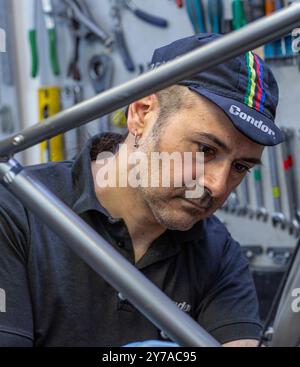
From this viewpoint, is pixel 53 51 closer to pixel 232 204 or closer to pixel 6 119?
pixel 6 119

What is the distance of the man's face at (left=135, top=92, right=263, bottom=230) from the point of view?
64cm

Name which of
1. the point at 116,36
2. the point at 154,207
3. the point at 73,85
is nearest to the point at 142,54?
the point at 116,36

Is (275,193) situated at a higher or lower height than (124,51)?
lower

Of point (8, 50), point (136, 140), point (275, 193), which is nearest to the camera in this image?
point (136, 140)

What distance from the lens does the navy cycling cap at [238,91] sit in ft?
2.04

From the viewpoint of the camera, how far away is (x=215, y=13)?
1.41 m

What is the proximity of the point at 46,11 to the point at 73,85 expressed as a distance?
18 cm

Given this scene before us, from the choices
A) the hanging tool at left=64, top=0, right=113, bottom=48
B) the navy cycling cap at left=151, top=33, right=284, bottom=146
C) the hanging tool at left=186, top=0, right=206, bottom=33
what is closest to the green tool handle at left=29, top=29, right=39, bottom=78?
the hanging tool at left=64, top=0, right=113, bottom=48

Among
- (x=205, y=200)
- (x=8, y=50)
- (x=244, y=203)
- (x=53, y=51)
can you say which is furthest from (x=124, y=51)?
(x=205, y=200)

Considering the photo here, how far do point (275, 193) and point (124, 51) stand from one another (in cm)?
44

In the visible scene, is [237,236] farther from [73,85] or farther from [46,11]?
[46,11]

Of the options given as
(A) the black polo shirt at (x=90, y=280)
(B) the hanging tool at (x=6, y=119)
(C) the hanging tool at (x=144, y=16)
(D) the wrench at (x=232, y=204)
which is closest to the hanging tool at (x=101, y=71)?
(C) the hanging tool at (x=144, y=16)

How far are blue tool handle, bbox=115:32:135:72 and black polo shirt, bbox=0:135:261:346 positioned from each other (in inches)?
30.6

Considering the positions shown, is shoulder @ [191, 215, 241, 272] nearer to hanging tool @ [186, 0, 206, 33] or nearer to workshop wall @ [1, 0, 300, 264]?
workshop wall @ [1, 0, 300, 264]
